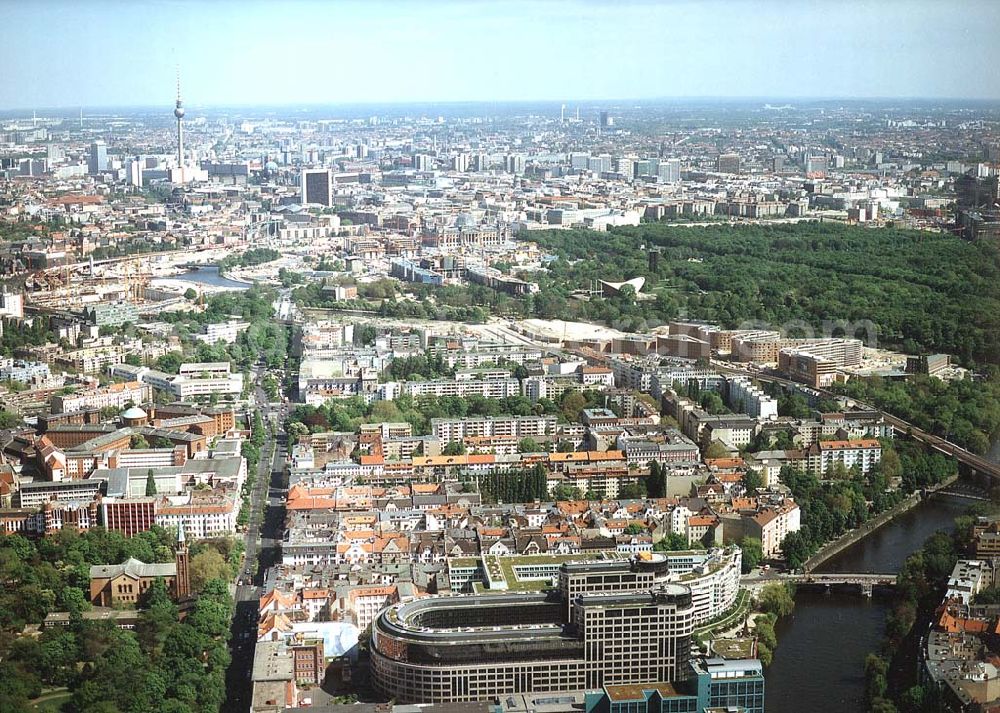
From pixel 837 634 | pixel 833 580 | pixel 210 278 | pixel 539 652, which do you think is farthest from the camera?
pixel 210 278

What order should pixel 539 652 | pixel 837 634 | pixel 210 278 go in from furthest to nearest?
pixel 210 278
pixel 837 634
pixel 539 652

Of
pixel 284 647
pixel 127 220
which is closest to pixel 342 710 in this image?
pixel 284 647

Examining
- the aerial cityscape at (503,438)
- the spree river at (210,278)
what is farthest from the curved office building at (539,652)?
the spree river at (210,278)

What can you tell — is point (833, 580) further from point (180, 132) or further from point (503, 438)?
point (180, 132)

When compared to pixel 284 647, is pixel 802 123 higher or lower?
higher

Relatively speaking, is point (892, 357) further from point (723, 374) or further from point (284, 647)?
A: point (284, 647)

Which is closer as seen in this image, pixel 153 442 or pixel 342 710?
pixel 342 710

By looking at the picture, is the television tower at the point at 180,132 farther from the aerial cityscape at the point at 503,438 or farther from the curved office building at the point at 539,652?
the curved office building at the point at 539,652

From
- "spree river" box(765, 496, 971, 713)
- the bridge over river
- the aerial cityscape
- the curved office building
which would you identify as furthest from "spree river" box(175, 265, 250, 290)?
the curved office building

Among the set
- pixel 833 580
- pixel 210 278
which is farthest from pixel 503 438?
pixel 210 278
